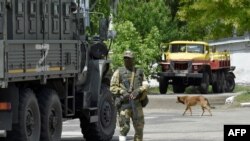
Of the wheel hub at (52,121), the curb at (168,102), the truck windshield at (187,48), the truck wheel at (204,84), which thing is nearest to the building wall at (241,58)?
the truck windshield at (187,48)

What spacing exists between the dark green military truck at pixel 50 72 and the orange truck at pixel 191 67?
19624mm

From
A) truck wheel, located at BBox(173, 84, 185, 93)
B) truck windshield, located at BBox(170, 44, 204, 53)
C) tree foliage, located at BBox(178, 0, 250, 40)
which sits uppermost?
tree foliage, located at BBox(178, 0, 250, 40)

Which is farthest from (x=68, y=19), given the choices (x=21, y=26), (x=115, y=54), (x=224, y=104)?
(x=115, y=54)

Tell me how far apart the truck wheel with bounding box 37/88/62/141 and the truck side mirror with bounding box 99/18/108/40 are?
6.21 feet

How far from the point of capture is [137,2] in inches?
1740

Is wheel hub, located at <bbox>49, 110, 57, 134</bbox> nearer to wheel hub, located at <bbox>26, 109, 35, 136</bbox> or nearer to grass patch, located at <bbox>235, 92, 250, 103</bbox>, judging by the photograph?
wheel hub, located at <bbox>26, 109, 35, 136</bbox>

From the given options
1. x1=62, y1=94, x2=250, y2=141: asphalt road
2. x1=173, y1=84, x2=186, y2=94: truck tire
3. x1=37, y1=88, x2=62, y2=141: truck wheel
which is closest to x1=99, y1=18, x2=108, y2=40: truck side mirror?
x1=37, y1=88, x2=62, y2=141: truck wheel

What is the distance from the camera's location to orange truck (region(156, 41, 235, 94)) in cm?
3772

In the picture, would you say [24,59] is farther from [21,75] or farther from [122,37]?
[122,37]

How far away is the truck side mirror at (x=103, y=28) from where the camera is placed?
17.0 metres

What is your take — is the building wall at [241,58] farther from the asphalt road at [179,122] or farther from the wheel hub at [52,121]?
the wheel hub at [52,121]

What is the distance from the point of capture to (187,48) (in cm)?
3869

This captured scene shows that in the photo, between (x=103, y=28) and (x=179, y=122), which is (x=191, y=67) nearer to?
(x=179, y=122)

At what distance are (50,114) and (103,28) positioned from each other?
8.36 ft
